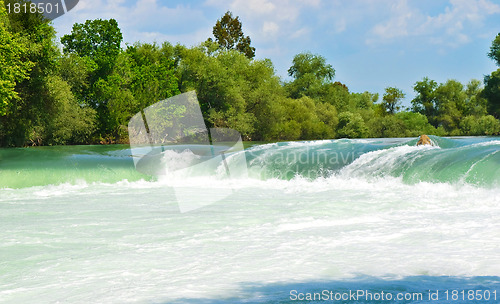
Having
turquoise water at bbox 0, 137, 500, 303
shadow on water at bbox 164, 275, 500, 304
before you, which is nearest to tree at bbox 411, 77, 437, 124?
turquoise water at bbox 0, 137, 500, 303

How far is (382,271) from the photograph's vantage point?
421cm

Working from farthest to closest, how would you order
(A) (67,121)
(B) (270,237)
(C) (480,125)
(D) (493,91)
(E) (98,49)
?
(C) (480,125)
(D) (493,91)
(E) (98,49)
(A) (67,121)
(B) (270,237)

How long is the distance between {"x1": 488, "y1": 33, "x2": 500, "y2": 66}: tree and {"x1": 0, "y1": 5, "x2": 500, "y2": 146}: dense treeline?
0.44 ft

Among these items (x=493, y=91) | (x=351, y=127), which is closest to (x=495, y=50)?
(x=493, y=91)

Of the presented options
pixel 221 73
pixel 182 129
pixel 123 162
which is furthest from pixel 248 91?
pixel 123 162

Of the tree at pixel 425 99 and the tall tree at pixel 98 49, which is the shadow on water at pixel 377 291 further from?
the tree at pixel 425 99

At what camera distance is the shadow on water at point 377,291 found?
3.51m

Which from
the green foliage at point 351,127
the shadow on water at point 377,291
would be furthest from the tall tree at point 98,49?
the shadow on water at point 377,291

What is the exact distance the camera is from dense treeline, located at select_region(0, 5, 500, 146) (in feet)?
68.8

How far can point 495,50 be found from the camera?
5038cm

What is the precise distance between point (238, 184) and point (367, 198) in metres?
4.43

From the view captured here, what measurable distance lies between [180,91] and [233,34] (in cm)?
2006

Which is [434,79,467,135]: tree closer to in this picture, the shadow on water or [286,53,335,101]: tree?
Result: [286,53,335,101]: tree

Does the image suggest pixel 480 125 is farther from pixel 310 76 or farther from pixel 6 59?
pixel 6 59
